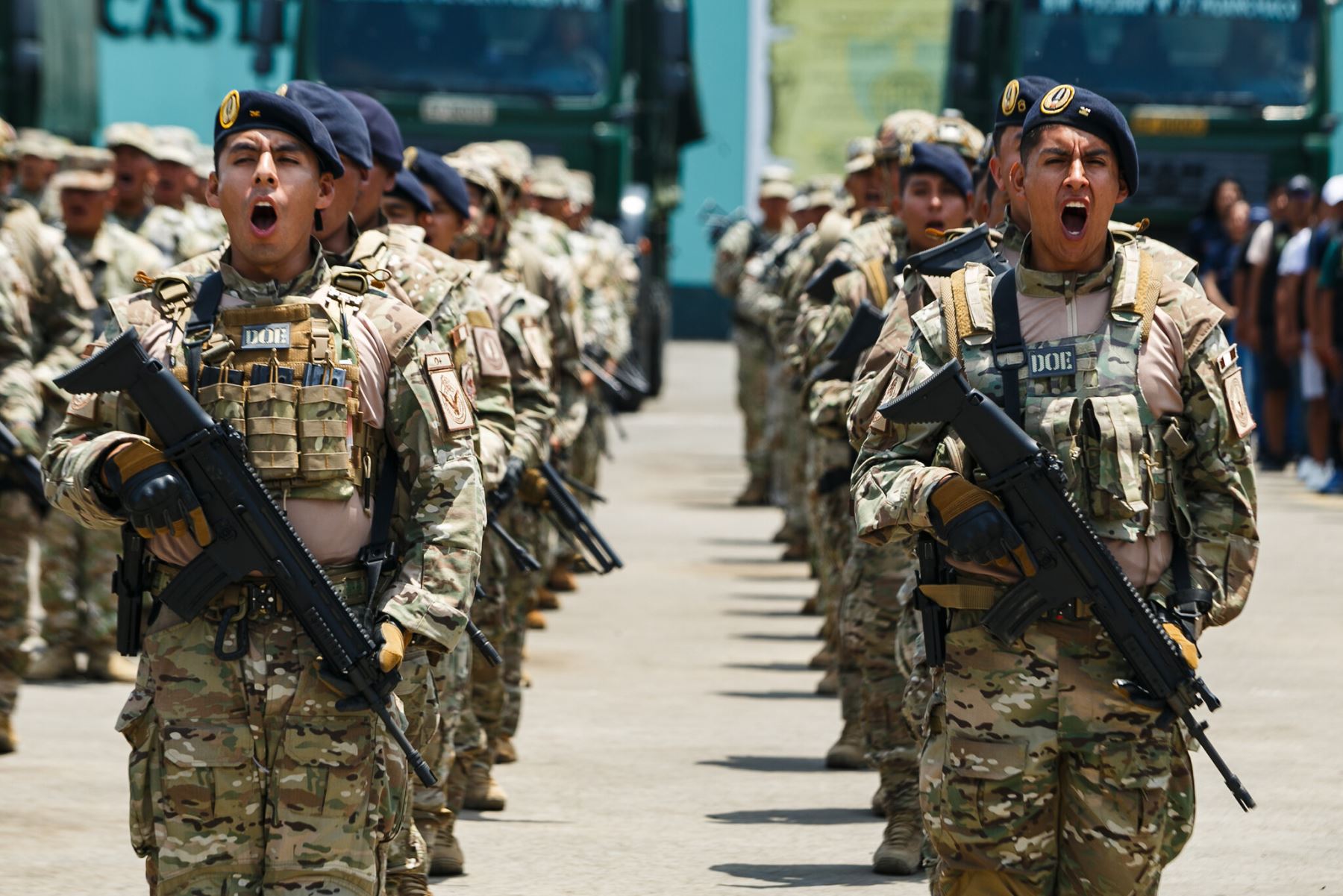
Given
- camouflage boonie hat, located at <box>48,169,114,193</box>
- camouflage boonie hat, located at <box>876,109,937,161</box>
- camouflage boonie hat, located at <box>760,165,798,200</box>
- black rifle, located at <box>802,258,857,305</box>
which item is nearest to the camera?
black rifle, located at <box>802,258,857,305</box>

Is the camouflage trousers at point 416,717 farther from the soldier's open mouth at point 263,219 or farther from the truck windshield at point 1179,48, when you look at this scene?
the truck windshield at point 1179,48

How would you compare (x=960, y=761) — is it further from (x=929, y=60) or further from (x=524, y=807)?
(x=929, y=60)

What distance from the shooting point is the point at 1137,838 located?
505 centimetres

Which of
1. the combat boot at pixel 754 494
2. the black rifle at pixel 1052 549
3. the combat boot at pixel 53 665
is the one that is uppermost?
the black rifle at pixel 1052 549

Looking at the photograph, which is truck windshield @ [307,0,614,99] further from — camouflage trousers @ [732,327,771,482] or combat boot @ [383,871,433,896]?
combat boot @ [383,871,433,896]

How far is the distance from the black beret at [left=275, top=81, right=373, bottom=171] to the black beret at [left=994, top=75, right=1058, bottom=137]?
1.47 meters

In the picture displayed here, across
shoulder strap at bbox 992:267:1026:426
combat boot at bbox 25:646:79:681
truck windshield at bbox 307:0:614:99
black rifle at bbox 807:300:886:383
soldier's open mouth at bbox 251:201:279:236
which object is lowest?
combat boot at bbox 25:646:79:681

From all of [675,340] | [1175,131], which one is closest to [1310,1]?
[1175,131]

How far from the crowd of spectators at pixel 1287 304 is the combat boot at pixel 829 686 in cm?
787

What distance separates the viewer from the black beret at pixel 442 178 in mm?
7773

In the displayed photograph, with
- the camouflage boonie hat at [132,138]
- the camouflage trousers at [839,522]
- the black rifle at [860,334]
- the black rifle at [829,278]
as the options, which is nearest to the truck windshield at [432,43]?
the camouflage boonie hat at [132,138]

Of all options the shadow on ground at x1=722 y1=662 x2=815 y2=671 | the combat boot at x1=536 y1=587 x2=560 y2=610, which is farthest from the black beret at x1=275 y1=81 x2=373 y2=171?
the combat boot at x1=536 y1=587 x2=560 y2=610

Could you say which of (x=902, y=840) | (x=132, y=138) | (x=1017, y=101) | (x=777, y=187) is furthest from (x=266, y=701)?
(x=777, y=187)

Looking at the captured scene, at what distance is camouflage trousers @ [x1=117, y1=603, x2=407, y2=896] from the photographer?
16.1ft
